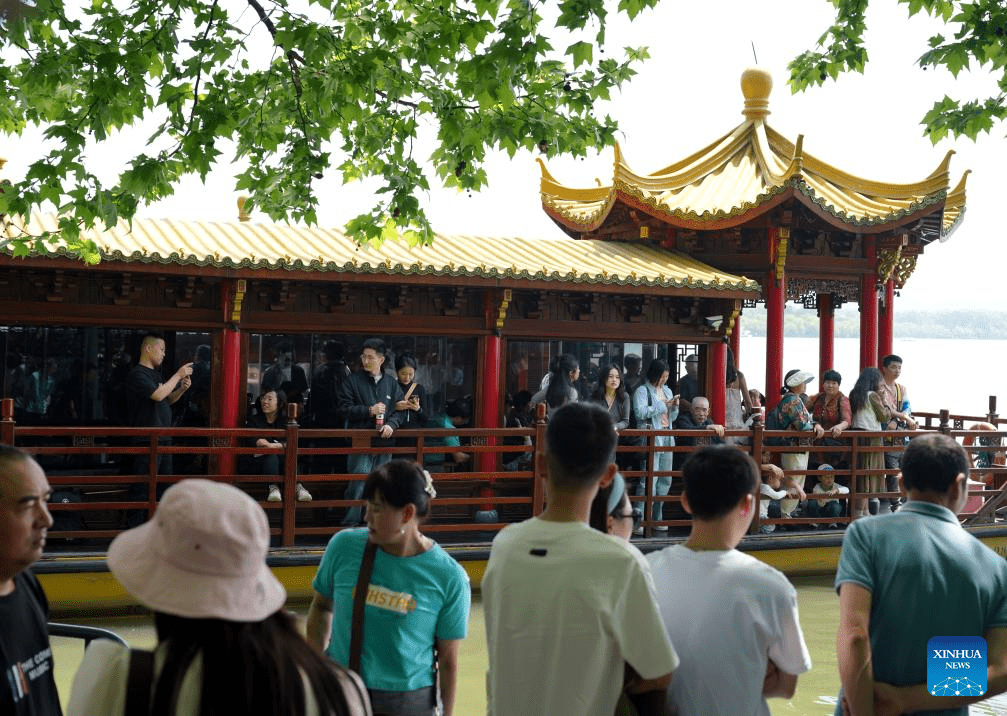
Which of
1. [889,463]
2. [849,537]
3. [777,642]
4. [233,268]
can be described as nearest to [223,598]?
[777,642]

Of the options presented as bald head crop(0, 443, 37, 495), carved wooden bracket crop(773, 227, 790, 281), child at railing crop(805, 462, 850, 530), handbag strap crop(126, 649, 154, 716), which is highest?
carved wooden bracket crop(773, 227, 790, 281)

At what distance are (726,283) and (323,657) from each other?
9.48 metres

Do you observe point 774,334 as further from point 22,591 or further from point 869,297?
point 22,591

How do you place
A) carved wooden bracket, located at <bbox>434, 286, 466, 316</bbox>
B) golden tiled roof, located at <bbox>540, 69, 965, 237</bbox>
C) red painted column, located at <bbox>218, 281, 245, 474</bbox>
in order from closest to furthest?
1. red painted column, located at <bbox>218, 281, 245, 474</bbox>
2. carved wooden bracket, located at <bbox>434, 286, 466, 316</bbox>
3. golden tiled roof, located at <bbox>540, 69, 965, 237</bbox>

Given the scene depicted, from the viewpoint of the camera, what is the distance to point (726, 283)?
36.7 ft

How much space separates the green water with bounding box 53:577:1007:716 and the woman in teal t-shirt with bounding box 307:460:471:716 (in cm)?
375

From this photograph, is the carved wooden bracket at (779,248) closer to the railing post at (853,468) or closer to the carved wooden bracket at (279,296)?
the railing post at (853,468)

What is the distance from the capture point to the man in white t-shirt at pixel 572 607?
2785 millimetres

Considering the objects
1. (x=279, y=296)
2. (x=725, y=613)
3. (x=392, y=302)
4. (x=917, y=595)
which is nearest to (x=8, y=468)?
(x=725, y=613)

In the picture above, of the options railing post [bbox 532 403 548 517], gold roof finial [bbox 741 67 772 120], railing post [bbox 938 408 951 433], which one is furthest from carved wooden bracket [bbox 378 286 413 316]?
gold roof finial [bbox 741 67 772 120]

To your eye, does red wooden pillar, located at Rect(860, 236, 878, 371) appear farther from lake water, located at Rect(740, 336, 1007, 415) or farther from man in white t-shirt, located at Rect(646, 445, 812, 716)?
lake water, located at Rect(740, 336, 1007, 415)

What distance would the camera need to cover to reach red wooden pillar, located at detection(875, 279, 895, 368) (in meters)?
13.5

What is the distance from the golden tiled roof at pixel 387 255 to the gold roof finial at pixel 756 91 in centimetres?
375

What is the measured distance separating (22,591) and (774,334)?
10.7 meters
